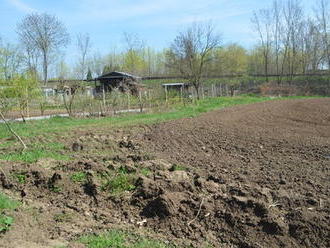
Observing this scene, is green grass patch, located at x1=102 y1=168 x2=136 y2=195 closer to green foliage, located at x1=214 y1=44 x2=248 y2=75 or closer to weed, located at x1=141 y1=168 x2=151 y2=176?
weed, located at x1=141 y1=168 x2=151 y2=176

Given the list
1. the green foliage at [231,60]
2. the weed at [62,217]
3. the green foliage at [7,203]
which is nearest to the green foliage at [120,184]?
the weed at [62,217]

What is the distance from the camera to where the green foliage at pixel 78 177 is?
21.5ft

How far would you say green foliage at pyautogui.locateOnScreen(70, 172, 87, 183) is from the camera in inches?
258

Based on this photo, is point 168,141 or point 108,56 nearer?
point 168,141

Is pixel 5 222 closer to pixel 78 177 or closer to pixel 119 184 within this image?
pixel 119 184

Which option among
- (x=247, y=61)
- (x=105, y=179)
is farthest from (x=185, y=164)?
(x=247, y=61)

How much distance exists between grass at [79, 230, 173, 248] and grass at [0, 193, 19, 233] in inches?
39.6

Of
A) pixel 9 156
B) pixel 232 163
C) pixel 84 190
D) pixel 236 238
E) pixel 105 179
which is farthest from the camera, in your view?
pixel 9 156

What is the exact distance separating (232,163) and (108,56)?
68.9m

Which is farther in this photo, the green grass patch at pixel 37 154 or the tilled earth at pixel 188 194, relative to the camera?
the green grass patch at pixel 37 154

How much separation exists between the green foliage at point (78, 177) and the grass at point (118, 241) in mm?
2224

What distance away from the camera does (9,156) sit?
863cm

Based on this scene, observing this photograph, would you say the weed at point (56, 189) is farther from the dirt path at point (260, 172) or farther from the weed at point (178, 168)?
the dirt path at point (260, 172)

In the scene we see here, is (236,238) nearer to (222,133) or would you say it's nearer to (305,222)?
(305,222)
